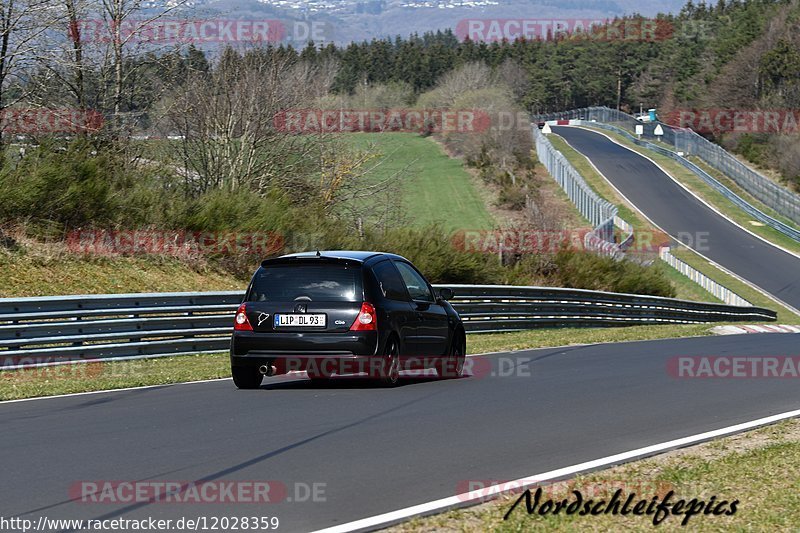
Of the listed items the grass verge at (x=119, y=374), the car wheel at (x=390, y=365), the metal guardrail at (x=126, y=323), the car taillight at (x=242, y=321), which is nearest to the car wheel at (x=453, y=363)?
the car wheel at (x=390, y=365)

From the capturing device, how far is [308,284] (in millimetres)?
12227

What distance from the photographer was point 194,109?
30.5 meters

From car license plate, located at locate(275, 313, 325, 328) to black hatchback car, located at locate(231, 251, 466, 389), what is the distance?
0.04 feet

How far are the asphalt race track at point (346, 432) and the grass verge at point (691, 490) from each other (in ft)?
1.52

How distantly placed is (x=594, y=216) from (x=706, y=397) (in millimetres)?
51518

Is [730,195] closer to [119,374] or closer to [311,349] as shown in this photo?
[119,374]

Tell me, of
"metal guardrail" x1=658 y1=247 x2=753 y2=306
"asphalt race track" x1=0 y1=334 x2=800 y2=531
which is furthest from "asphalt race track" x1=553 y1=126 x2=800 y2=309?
"asphalt race track" x1=0 y1=334 x2=800 y2=531

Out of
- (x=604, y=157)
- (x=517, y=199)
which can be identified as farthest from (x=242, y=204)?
(x=604, y=157)

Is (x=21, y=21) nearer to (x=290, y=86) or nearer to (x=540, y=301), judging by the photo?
(x=290, y=86)

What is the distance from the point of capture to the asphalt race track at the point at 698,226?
53662mm

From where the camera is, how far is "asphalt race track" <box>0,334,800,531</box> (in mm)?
6758

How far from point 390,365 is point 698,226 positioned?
5669 centimetres

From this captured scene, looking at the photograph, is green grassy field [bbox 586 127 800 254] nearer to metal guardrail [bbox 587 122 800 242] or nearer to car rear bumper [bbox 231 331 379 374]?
metal guardrail [bbox 587 122 800 242]

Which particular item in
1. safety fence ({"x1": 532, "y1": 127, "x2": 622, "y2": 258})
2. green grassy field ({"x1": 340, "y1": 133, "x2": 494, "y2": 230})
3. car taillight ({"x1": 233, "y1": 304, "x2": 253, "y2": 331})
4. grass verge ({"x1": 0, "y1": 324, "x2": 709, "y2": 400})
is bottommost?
green grassy field ({"x1": 340, "y1": 133, "x2": 494, "y2": 230})
